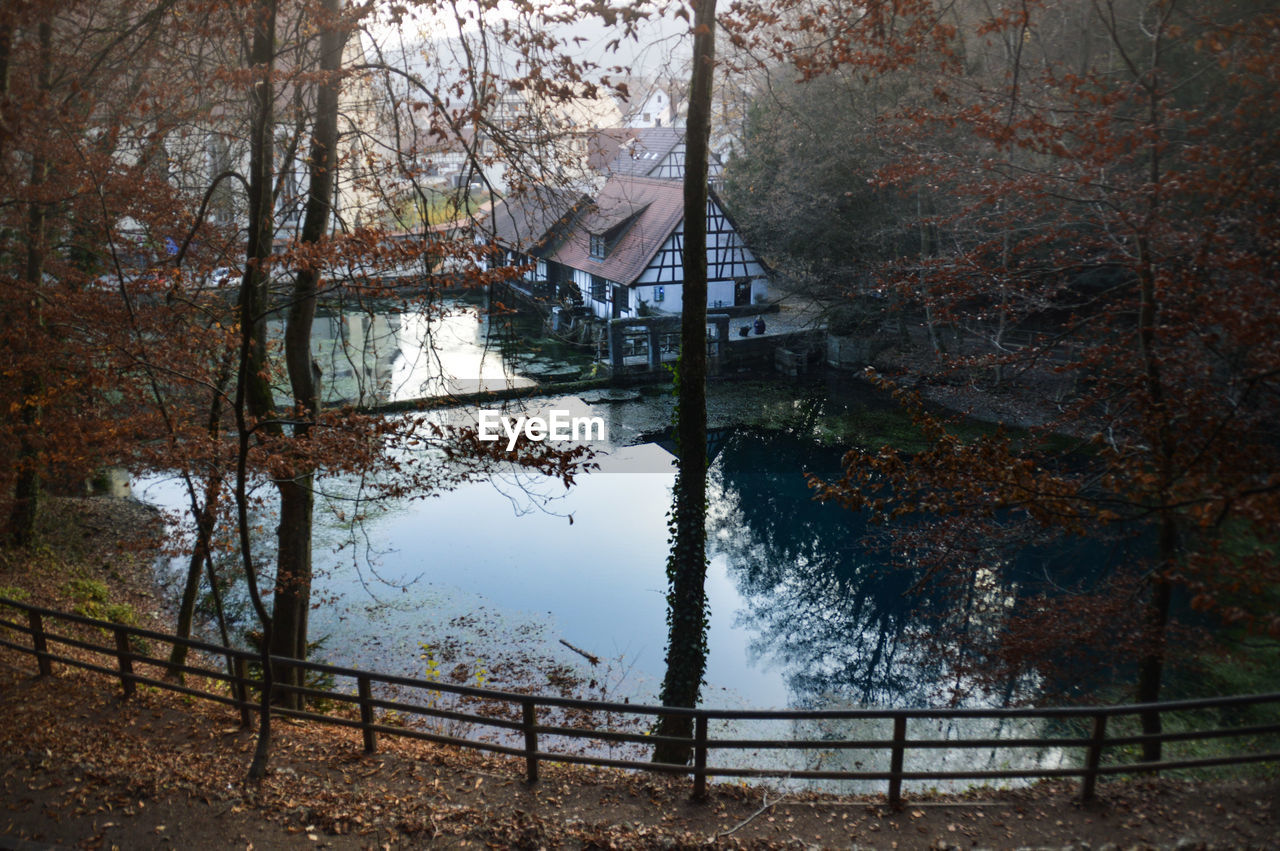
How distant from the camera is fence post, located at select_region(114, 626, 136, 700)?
22.8 ft

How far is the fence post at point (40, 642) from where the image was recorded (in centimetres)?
737

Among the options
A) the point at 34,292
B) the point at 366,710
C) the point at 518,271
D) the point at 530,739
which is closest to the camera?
the point at 530,739

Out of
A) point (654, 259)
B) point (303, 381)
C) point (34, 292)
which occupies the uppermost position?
point (654, 259)

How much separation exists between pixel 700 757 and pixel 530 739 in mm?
1237

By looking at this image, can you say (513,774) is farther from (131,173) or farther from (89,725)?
(131,173)

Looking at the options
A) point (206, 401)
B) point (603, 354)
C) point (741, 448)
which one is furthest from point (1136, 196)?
point (603, 354)

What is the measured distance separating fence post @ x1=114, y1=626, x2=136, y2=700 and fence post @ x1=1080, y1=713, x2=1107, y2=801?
7.22 metres

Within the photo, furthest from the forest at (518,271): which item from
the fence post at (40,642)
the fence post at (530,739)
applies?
the fence post at (530,739)

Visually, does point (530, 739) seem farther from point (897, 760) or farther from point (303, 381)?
point (303, 381)

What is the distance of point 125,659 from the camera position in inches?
281

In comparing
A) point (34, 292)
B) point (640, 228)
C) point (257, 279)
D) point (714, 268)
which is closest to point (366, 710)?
point (257, 279)

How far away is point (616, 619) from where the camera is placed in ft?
44.6

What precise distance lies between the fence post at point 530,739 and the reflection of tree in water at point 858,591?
3865 mm

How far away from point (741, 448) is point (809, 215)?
7.55 m
